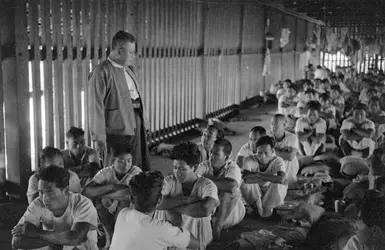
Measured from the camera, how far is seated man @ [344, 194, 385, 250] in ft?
11.7

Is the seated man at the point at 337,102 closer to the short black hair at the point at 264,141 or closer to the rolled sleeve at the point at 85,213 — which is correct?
the short black hair at the point at 264,141

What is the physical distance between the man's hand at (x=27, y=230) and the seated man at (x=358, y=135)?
5.80 meters

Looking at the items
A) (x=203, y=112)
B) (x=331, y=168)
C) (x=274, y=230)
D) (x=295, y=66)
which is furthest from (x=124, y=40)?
(x=295, y=66)

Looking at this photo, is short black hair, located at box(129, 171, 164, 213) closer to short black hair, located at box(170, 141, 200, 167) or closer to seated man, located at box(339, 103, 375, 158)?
short black hair, located at box(170, 141, 200, 167)

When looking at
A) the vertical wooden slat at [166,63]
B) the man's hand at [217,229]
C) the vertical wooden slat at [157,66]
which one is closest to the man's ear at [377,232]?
the man's hand at [217,229]

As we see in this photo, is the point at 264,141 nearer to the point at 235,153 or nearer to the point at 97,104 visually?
the point at 97,104

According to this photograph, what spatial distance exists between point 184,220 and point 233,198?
0.93m

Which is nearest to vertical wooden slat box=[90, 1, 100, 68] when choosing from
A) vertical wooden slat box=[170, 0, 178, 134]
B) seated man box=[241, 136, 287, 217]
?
vertical wooden slat box=[170, 0, 178, 134]

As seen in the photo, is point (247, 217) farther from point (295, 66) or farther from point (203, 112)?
point (295, 66)

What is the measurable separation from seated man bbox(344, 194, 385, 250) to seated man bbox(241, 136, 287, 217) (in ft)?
8.87

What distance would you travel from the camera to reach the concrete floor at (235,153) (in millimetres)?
5818

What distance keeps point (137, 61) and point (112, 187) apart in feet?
15.3

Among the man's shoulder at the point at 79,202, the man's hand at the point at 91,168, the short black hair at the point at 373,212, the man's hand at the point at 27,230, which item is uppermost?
the short black hair at the point at 373,212

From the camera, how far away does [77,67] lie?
785cm
